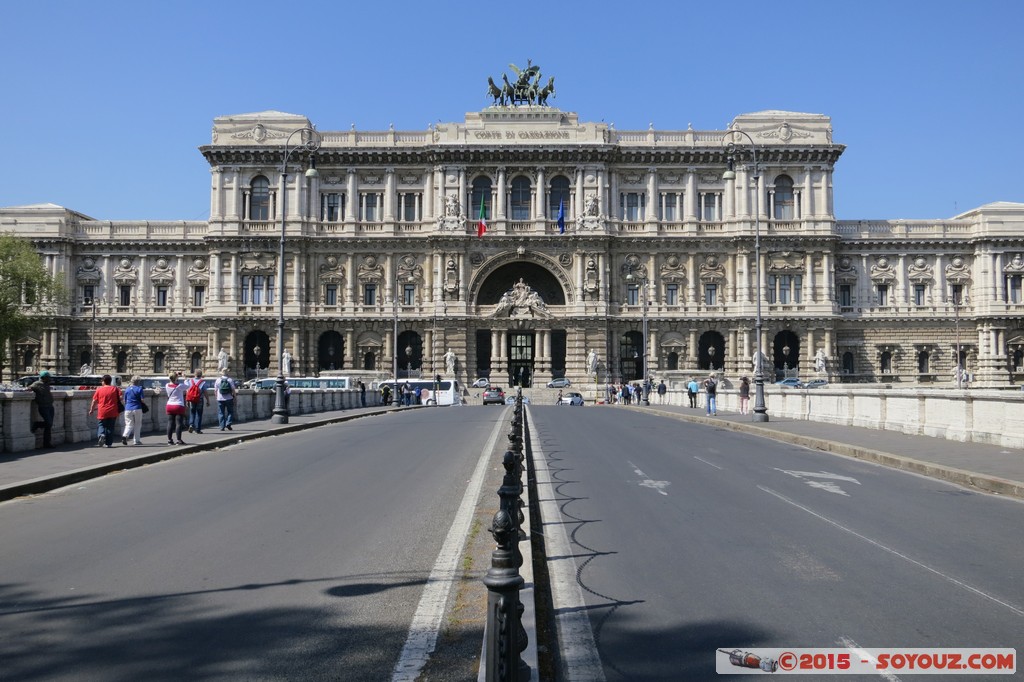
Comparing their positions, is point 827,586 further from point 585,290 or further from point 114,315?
point 114,315

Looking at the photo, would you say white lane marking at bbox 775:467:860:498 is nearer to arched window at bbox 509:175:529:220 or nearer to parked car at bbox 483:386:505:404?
parked car at bbox 483:386:505:404

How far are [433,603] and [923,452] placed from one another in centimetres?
1494

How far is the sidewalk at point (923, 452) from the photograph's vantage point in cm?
1410

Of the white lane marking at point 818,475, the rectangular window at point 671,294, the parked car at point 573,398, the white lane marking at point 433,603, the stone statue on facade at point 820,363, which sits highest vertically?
the rectangular window at point 671,294

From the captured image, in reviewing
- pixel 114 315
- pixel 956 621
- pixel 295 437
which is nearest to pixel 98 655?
pixel 956 621

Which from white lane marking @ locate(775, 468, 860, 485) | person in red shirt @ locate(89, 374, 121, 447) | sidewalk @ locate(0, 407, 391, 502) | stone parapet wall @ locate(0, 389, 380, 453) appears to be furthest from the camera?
person in red shirt @ locate(89, 374, 121, 447)

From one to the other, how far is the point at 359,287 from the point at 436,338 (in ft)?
26.2

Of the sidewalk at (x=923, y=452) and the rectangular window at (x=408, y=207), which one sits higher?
the rectangular window at (x=408, y=207)

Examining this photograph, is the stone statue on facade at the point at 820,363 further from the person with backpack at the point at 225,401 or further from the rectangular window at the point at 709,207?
the person with backpack at the point at 225,401

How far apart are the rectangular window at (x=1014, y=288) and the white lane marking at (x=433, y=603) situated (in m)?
72.3

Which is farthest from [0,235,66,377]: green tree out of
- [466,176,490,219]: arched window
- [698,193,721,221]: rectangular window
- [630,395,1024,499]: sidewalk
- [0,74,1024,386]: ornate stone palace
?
[630,395,1024,499]: sidewalk

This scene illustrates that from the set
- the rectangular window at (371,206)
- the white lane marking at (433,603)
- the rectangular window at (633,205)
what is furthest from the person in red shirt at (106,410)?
the rectangular window at (633,205)

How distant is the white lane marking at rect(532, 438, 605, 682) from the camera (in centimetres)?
541

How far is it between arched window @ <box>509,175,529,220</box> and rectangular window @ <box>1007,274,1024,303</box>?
39.3 m
